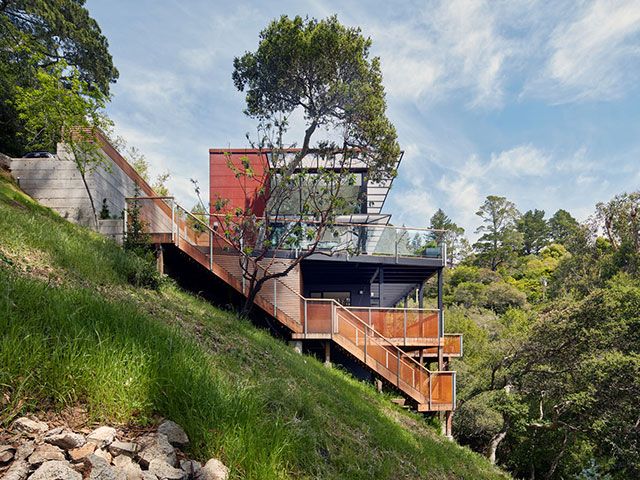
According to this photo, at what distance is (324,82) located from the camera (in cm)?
1556

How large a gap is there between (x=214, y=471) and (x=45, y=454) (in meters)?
0.93

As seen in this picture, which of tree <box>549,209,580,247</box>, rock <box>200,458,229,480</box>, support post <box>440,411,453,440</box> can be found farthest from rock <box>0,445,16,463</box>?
tree <box>549,209,580,247</box>

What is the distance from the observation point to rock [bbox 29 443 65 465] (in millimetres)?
2018

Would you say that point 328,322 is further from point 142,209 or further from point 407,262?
point 142,209

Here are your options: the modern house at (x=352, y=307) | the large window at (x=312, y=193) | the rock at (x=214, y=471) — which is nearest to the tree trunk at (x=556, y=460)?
the modern house at (x=352, y=307)

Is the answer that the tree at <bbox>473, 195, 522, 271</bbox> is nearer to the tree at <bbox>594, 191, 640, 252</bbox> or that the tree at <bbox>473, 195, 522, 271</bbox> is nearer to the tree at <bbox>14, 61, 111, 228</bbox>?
the tree at <bbox>594, 191, 640, 252</bbox>

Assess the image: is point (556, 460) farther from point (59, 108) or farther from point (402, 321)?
point (59, 108)

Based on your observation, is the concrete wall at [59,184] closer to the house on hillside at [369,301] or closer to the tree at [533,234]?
→ the house on hillside at [369,301]

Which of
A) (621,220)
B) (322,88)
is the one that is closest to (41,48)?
(322,88)

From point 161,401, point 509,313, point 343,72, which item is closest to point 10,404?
point 161,401

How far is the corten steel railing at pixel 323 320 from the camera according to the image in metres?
10.7

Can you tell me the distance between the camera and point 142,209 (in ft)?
33.9

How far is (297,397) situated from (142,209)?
25.1 ft

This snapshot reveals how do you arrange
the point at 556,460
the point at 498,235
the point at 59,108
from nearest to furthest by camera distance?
the point at 59,108 < the point at 556,460 < the point at 498,235
